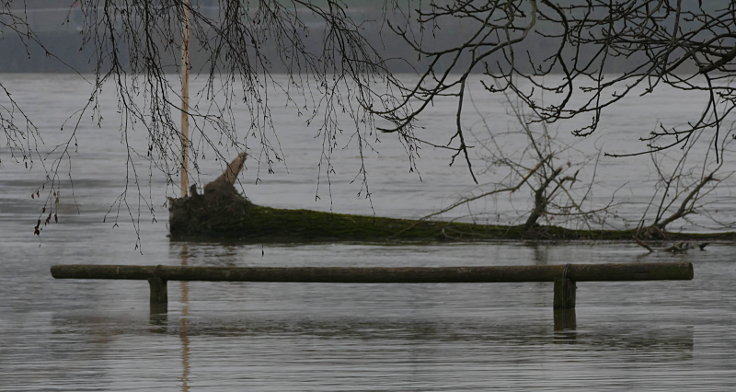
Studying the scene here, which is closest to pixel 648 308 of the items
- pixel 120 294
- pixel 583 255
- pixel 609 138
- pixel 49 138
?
pixel 120 294

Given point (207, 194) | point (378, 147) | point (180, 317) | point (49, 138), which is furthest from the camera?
point (49, 138)

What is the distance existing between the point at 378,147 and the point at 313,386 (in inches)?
2353

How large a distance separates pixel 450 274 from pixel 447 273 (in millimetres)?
29

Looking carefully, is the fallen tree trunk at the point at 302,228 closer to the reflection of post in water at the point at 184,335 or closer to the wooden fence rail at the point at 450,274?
the reflection of post in water at the point at 184,335

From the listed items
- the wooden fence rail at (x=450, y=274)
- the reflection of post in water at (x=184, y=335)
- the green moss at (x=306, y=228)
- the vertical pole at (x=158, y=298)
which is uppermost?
the green moss at (x=306, y=228)

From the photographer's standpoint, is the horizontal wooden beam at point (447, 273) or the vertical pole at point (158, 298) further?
the vertical pole at point (158, 298)

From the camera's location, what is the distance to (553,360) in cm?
1160

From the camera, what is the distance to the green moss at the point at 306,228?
1089 inches

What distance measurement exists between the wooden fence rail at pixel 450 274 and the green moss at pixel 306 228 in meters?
12.5

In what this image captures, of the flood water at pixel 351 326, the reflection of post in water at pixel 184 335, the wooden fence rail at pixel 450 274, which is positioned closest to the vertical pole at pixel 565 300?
the wooden fence rail at pixel 450 274

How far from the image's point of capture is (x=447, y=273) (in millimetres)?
14258

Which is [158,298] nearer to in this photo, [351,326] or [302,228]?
[351,326]

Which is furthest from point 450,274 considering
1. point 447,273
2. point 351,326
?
point 351,326

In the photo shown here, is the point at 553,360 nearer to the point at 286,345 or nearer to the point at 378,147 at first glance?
the point at 286,345
